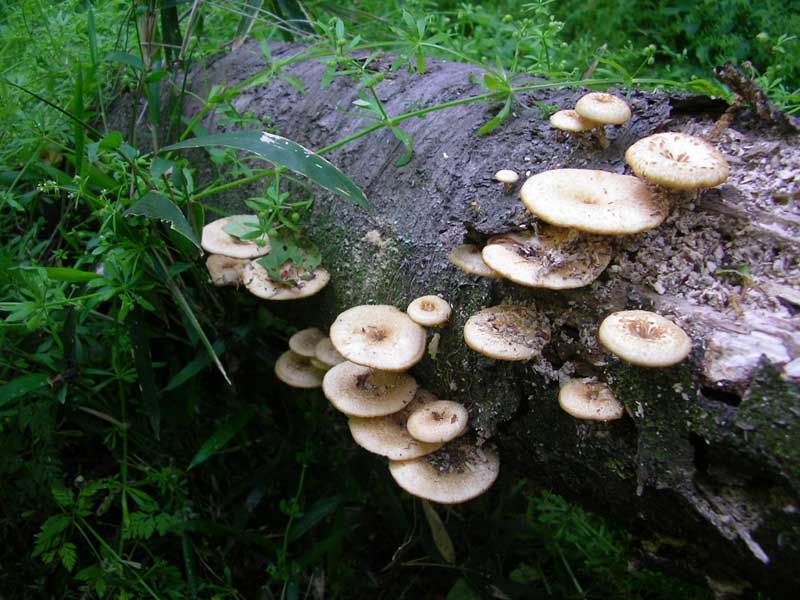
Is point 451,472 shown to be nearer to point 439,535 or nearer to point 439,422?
point 439,422

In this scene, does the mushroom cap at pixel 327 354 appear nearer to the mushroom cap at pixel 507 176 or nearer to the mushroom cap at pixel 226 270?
the mushroom cap at pixel 226 270

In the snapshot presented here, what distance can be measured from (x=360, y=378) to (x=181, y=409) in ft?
4.30

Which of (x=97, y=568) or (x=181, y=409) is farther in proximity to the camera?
(x=181, y=409)

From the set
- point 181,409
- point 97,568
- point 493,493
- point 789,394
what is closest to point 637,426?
point 789,394

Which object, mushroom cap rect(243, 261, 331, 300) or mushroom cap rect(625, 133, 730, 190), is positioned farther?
mushroom cap rect(243, 261, 331, 300)

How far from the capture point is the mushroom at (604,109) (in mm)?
2021

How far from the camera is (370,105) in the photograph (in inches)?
91.0

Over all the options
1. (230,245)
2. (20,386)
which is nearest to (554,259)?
(230,245)

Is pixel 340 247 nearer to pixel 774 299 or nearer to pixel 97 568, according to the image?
pixel 774 299

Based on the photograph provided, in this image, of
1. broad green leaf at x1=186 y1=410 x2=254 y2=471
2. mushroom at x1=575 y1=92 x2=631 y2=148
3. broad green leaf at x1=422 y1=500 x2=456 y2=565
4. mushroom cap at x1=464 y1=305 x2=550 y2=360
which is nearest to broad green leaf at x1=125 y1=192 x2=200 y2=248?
mushroom cap at x1=464 y1=305 x2=550 y2=360

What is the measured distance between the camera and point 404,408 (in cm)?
242

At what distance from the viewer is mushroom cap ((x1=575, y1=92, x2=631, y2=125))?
2020mm

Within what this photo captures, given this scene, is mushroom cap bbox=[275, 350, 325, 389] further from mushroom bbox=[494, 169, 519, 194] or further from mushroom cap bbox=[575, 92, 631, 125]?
mushroom cap bbox=[575, 92, 631, 125]

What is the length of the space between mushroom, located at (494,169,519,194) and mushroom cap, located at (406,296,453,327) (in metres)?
0.49
